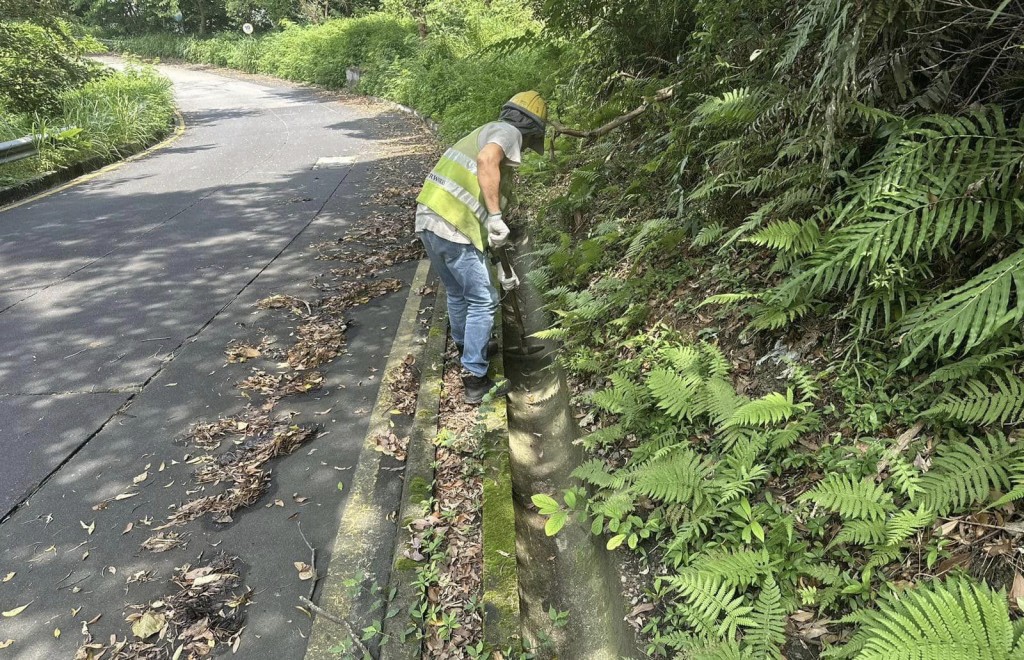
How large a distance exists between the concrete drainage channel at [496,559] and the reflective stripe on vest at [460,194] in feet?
3.91

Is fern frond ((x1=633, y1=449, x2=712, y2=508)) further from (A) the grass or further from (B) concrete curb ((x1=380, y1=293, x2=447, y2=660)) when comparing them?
(A) the grass

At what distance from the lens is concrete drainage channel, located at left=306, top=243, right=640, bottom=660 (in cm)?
263

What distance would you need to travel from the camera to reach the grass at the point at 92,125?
442 inches

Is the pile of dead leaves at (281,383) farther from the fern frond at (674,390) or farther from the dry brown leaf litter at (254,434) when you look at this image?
the fern frond at (674,390)

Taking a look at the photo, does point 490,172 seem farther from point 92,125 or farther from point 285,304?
point 92,125

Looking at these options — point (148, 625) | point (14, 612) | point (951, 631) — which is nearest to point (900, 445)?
point (951, 631)

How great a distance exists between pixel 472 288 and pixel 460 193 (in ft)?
2.18

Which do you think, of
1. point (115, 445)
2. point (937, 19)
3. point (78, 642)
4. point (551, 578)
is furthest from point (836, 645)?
point (115, 445)

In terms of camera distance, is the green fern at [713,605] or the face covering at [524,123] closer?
the green fern at [713,605]

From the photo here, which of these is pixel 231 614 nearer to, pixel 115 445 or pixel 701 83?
pixel 115 445

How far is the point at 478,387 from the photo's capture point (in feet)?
14.0

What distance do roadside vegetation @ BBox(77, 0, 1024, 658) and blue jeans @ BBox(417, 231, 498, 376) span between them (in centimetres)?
58

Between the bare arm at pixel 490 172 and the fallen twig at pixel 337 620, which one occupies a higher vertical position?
the bare arm at pixel 490 172

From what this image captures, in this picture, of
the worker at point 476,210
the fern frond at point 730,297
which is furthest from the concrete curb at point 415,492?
the fern frond at point 730,297
